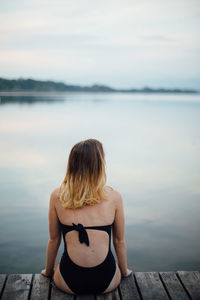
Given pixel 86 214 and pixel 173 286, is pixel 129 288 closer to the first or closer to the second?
pixel 173 286

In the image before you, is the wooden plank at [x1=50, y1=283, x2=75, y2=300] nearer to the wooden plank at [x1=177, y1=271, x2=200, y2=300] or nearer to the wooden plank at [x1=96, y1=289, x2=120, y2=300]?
the wooden plank at [x1=96, y1=289, x2=120, y2=300]

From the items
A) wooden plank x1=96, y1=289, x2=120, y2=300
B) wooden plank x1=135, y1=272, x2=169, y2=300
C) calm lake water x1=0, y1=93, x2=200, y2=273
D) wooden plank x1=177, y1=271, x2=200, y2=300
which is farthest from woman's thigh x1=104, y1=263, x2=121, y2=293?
calm lake water x1=0, y1=93, x2=200, y2=273

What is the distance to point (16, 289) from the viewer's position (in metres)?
Result: 2.38

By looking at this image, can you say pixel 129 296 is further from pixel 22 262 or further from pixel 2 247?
pixel 2 247

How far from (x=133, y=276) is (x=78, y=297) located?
548 mm

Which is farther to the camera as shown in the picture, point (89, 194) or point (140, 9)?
point (140, 9)

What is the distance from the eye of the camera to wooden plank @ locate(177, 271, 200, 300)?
233 centimetres

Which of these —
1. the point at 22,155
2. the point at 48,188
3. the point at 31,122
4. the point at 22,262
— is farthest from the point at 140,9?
the point at 22,262

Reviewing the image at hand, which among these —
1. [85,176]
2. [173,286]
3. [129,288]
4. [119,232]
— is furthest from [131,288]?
[85,176]

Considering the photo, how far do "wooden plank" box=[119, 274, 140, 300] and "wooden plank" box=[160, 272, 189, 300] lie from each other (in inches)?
10.4

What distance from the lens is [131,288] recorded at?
2.39m

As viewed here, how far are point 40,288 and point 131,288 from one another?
727 millimetres

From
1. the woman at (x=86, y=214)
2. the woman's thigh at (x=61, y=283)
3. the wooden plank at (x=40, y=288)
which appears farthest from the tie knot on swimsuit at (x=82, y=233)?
the wooden plank at (x=40, y=288)

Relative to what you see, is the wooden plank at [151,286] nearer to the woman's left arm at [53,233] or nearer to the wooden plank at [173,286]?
the wooden plank at [173,286]
